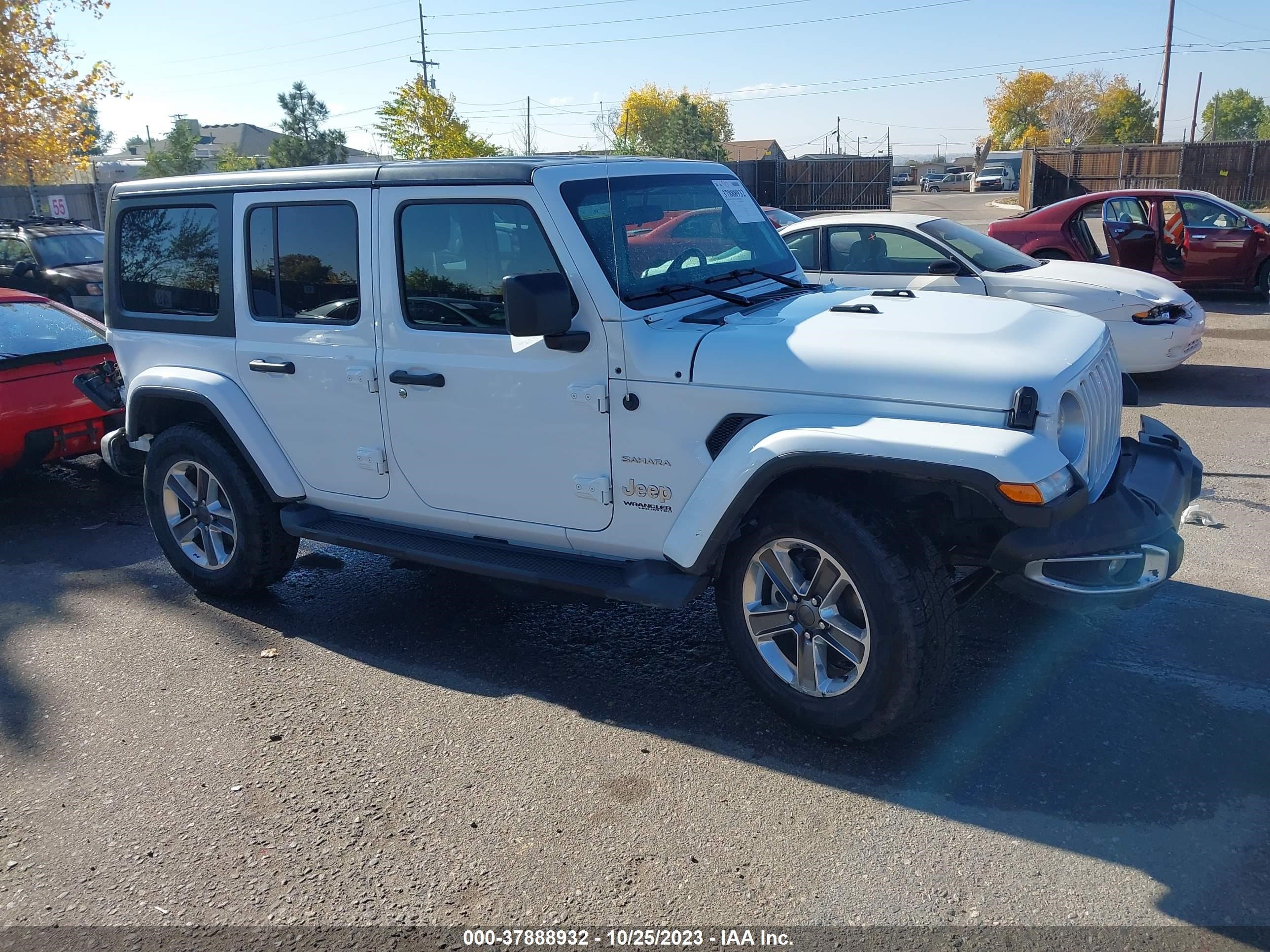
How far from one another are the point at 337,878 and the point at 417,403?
1968mm

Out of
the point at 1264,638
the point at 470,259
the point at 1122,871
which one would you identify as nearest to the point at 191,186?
the point at 470,259

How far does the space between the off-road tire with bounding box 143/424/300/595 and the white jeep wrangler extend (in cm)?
2

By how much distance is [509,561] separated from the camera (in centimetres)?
423

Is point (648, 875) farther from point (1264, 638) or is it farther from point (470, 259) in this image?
point (1264, 638)

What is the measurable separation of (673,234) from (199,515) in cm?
290

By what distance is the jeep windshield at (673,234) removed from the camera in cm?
400

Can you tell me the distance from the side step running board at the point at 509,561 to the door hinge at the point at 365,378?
0.68 meters

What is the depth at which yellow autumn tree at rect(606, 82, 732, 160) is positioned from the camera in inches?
2296

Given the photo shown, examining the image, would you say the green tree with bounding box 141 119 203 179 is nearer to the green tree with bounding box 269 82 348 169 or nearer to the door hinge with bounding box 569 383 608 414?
the green tree with bounding box 269 82 348 169

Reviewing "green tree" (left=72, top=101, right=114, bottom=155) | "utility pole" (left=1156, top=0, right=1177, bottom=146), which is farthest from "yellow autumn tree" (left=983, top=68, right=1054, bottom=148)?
"green tree" (left=72, top=101, right=114, bottom=155)

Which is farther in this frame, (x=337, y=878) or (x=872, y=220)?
(x=872, y=220)

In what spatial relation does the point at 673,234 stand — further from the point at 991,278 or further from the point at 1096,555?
the point at 991,278

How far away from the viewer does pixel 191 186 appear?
512 centimetres

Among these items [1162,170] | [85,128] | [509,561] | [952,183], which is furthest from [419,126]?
[952,183]
